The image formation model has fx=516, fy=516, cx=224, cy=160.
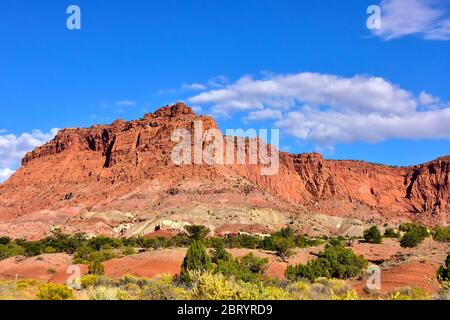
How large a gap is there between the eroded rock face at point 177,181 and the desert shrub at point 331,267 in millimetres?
55626

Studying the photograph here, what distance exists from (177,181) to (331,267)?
70.9 metres

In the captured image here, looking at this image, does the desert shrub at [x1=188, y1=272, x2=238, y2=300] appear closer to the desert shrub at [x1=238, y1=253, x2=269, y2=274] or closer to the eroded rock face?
the desert shrub at [x1=238, y1=253, x2=269, y2=274]

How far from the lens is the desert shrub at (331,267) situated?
31.7 metres

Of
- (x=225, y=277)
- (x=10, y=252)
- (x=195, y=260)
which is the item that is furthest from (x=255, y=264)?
(x=10, y=252)

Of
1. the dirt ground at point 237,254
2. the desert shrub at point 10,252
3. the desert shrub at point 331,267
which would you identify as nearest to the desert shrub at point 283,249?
the dirt ground at point 237,254

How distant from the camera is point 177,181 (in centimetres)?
10312

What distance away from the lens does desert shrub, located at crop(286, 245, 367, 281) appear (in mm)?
31656

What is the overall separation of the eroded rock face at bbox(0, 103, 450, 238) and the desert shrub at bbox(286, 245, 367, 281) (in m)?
55.6

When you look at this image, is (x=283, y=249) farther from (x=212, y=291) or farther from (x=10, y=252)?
(x=212, y=291)

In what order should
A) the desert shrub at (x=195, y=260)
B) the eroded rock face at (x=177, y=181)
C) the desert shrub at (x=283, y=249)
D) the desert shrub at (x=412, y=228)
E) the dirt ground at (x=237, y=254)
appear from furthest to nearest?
the eroded rock face at (x=177, y=181), the desert shrub at (x=412, y=228), the desert shrub at (x=283, y=249), the desert shrub at (x=195, y=260), the dirt ground at (x=237, y=254)

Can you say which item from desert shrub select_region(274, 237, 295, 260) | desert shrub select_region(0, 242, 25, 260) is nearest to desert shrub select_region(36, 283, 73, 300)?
desert shrub select_region(274, 237, 295, 260)

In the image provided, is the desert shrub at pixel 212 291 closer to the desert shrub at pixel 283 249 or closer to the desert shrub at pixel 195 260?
the desert shrub at pixel 195 260
